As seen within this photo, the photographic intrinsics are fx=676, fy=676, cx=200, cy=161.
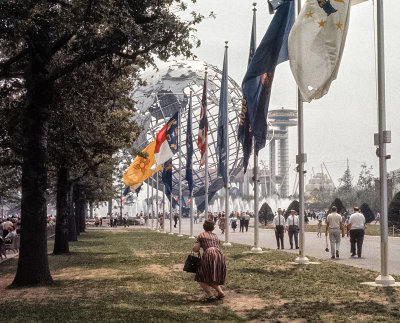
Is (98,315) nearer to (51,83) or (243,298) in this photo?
(243,298)

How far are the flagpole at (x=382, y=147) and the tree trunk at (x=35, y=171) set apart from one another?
312 inches

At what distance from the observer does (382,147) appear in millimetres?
15117

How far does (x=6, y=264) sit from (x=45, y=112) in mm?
10140

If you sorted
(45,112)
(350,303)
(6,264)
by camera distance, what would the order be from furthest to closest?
(6,264)
(45,112)
(350,303)

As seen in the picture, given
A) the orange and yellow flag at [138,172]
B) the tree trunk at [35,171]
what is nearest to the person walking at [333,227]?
the tree trunk at [35,171]

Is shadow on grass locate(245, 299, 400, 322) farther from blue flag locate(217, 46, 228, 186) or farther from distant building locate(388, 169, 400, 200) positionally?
distant building locate(388, 169, 400, 200)

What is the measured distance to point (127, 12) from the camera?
51.9 ft

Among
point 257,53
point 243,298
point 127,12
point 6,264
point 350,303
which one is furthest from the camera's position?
point 6,264

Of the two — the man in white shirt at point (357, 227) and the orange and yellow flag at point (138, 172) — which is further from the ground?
the orange and yellow flag at point (138, 172)

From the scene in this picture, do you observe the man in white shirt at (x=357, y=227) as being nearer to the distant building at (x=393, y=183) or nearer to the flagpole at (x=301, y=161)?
the flagpole at (x=301, y=161)

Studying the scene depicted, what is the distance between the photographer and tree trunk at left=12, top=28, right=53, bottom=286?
54.0ft

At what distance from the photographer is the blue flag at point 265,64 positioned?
59.9ft

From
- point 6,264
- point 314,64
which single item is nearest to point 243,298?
point 314,64

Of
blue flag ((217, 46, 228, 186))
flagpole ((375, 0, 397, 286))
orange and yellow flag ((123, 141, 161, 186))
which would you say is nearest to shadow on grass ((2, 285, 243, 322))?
flagpole ((375, 0, 397, 286))
